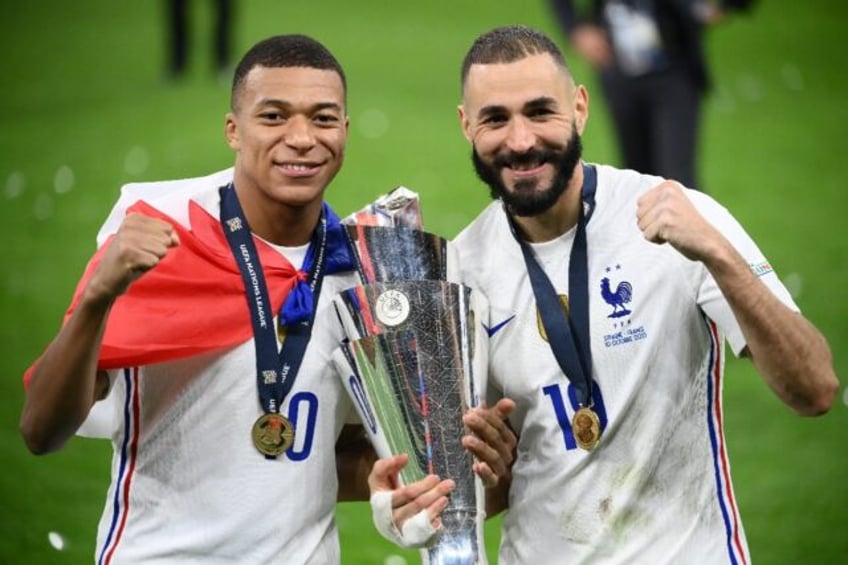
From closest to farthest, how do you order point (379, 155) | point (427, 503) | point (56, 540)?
point (427, 503)
point (56, 540)
point (379, 155)

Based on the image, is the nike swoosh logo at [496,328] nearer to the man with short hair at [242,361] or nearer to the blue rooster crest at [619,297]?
the blue rooster crest at [619,297]

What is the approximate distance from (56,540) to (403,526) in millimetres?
2701

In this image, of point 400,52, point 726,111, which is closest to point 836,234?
point 726,111

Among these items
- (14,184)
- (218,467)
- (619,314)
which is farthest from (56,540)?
(14,184)

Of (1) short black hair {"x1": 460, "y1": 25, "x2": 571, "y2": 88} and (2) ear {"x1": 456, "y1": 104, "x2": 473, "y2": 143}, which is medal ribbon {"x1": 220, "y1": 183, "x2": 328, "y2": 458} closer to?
(2) ear {"x1": 456, "y1": 104, "x2": 473, "y2": 143}

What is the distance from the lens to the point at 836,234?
860 centimetres

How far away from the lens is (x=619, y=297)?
3564mm

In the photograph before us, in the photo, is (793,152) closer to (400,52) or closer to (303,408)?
(400,52)

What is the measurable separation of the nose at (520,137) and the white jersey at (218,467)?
526mm

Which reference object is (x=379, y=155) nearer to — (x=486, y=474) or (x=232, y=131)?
(x=232, y=131)

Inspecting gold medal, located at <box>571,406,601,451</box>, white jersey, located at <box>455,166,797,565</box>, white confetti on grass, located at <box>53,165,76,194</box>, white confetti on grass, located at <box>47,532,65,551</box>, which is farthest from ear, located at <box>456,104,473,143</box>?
white confetti on grass, located at <box>53,165,76,194</box>

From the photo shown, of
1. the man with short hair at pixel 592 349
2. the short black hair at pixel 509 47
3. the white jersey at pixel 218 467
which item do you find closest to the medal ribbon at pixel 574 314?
the man with short hair at pixel 592 349

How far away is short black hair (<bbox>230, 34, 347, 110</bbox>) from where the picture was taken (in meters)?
3.62

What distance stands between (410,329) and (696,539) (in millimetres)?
754
